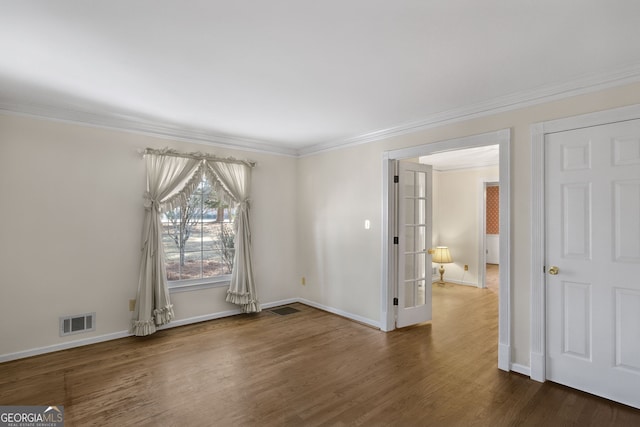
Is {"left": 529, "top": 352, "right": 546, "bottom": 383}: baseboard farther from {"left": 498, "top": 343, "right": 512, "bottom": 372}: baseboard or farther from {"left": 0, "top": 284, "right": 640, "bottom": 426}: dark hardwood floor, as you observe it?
{"left": 498, "top": 343, "right": 512, "bottom": 372}: baseboard

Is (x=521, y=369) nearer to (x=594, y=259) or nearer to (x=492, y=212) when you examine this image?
(x=594, y=259)

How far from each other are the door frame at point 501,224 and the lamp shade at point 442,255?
3192 millimetres

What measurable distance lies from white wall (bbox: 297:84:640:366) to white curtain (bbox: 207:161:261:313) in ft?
3.24

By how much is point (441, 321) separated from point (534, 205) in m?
2.29

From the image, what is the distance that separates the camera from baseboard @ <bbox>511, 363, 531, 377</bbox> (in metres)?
3.00

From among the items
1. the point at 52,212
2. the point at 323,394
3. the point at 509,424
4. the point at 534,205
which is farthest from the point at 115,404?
the point at 534,205

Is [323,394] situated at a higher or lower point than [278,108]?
lower

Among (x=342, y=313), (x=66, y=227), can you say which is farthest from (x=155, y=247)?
(x=342, y=313)

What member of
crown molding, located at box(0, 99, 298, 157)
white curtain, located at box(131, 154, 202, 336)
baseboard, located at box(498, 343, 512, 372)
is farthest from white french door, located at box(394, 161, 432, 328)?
white curtain, located at box(131, 154, 202, 336)

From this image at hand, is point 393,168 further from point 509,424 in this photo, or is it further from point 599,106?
point 509,424

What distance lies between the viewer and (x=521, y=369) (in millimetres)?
3041

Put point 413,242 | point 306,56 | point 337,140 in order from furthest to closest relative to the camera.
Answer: point 337,140 < point 413,242 < point 306,56

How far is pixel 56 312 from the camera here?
3.57 metres

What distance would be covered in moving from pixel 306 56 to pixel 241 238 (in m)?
3.02
